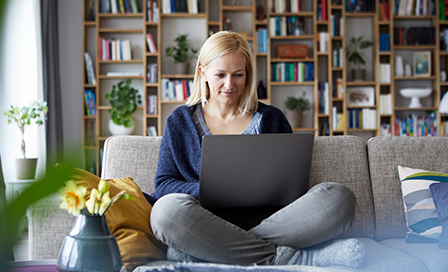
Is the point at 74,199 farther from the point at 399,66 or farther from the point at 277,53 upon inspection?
the point at 399,66

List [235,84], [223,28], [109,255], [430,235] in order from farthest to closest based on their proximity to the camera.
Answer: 1. [223,28]
2. [235,84]
3. [430,235]
4. [109,255]

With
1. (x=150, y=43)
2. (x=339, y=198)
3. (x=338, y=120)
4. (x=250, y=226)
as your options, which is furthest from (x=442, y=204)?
(x=150, y=43)

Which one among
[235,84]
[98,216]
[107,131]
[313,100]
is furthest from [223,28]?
[98,216]

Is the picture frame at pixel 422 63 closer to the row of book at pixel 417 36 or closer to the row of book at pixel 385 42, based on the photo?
the row of book at pixel 417 36

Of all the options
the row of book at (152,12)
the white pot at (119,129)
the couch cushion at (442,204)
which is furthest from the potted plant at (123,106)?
the couch cushion at (442,204)

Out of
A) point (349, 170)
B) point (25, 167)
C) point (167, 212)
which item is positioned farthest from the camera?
point (25, 167)

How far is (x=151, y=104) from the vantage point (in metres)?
4.89

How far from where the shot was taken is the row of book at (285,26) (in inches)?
195

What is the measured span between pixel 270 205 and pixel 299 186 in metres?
0.11

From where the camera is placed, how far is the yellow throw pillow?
130 centimetres

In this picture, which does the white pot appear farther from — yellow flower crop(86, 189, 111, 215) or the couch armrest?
yellow flower crop(86, 189, 111, 215)

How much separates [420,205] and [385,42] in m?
3.72

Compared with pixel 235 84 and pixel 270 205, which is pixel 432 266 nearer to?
pixel 270 205

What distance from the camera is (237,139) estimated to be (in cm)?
135
